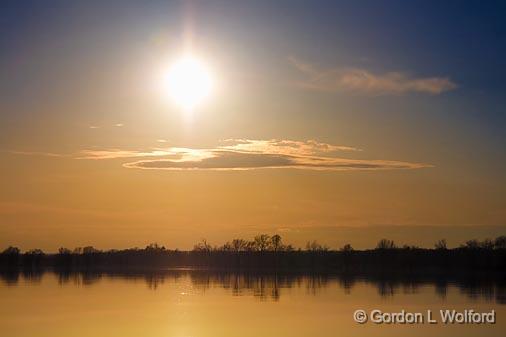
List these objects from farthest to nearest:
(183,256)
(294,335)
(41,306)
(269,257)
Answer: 1. (183,256)
2. (269,257)
3. (41,306)
4. (294,335)

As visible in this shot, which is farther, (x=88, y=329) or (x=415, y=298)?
(x=415, y=298)

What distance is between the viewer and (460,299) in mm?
55969

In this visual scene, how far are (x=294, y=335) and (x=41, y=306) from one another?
75.8 feet

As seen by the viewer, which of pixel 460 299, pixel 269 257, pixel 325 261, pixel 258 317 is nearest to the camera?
pixel 258 317

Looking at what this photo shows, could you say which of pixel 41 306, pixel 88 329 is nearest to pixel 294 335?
pixel 88 329

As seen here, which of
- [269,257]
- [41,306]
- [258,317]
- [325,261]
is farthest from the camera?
[269,257]

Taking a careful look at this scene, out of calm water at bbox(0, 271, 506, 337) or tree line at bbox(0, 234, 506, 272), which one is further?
tree line at bbox(0, 234, 506, 272)

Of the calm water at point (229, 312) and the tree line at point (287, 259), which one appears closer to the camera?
the calm water at point (229, 312)

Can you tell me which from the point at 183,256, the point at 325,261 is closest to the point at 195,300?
the point at 325,261

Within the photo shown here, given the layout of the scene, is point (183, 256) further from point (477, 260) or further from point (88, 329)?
point (88, 329)

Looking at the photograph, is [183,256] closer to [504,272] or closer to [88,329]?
[504,272]

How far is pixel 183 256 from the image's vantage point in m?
196

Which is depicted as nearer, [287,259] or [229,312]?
[229,312]

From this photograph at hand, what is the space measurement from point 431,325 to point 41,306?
26984 millimetres
